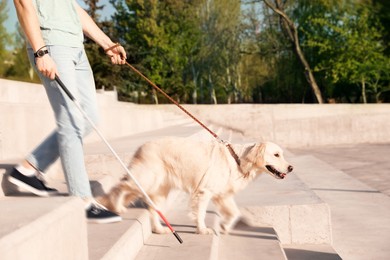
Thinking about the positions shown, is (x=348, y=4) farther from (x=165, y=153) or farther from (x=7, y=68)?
(x=165, y=153)

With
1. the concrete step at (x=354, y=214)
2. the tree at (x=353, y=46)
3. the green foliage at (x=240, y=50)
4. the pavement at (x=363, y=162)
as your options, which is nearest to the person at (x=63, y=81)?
the concrete step at (x=354, y=214)

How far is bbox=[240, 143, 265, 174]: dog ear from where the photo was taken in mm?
4191

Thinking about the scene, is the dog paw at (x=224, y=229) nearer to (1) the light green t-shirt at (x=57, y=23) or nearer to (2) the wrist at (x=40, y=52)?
(1) the light green t-shirt at (x=57, y=23)

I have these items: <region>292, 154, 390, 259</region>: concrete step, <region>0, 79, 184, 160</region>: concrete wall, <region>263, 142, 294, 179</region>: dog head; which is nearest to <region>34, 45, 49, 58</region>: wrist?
<region>0, 79, 184, 160</region>: concrete wall

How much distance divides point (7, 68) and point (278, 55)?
19.8 meters

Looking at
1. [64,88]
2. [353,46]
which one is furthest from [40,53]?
[353,46]

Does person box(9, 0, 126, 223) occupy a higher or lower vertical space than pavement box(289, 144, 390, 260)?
higher

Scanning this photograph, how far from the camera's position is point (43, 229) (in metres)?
1.73

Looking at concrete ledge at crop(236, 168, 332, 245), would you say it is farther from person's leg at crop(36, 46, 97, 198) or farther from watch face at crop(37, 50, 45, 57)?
watch face at crop(37, 50, 45, 57)

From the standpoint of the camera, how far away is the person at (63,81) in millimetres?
3330

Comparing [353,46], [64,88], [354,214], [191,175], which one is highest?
[353,46]

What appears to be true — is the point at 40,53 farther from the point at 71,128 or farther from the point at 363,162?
the point at 363,162

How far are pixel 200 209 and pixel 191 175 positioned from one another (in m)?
0.27

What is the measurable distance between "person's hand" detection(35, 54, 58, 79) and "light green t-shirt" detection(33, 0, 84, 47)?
0.23 metres
